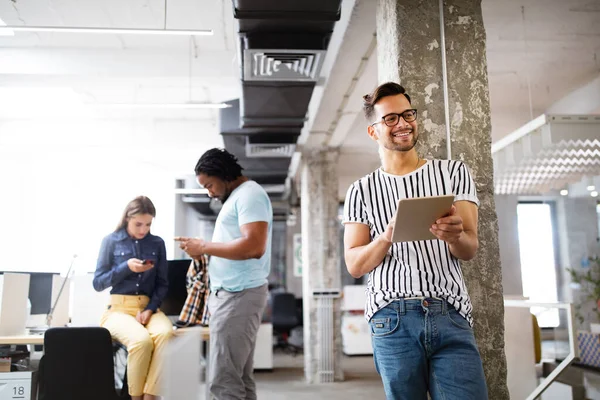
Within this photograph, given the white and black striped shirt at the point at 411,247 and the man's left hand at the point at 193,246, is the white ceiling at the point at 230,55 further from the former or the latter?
the white and black striped shirt at the point at 411,247

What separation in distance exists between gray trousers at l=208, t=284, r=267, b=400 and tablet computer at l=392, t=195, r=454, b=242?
1.25 metres

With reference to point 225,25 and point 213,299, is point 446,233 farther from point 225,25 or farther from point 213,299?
point 225,25

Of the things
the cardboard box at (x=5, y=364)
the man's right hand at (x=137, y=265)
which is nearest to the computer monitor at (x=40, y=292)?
the cardboard box at (x=5, y=364)

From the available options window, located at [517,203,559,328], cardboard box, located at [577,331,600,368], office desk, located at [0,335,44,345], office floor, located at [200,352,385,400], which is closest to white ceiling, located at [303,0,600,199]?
window, located at [517,203,559,328]

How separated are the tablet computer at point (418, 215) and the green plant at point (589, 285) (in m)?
6.07

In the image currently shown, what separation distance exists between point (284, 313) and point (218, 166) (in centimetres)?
713

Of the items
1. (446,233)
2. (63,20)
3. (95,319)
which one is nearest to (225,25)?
(63,20)

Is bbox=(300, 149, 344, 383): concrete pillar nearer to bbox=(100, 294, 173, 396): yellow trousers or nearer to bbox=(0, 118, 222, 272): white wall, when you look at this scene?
bbox=(0, 118, 222, 272): white wall

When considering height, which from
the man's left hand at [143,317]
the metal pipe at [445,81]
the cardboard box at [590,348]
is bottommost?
the cardboard box at [590,348]

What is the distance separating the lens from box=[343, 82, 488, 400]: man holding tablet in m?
1.42

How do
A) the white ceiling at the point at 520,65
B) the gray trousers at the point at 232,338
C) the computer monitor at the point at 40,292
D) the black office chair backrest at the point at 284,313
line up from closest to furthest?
the gray trousers at the point at 232,338 → the computer monitor at the point at 40,292 → the white ceiling at the point at 520,65 → the black office chair backrest at the point at 284,313

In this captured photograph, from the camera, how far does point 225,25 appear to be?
561cm

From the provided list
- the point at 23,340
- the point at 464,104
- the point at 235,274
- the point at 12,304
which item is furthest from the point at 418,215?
the point at 12,304

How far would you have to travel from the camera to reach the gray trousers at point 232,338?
94.0 inches
